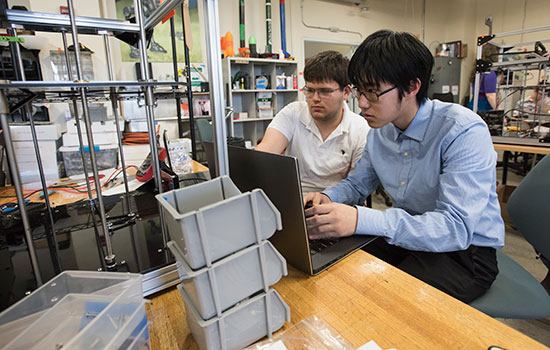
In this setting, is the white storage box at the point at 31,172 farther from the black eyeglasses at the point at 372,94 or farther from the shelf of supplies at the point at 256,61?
the shelf of supplies at the point at 256,61

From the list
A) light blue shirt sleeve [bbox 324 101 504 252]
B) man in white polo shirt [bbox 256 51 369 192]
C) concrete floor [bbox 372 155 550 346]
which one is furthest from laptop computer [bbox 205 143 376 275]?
A: concrete floor [bbox 372 155 550 346]

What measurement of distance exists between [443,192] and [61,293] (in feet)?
3.00

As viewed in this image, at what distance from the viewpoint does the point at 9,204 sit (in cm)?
117

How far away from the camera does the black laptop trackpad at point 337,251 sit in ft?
2.31

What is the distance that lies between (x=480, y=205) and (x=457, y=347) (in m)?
0.49

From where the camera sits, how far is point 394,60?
0.92 meters

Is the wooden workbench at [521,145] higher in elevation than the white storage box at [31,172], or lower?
lower

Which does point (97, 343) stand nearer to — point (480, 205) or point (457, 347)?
point (457, 347)

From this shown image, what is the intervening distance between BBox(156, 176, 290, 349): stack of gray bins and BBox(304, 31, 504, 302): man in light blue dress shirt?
0.34 metres

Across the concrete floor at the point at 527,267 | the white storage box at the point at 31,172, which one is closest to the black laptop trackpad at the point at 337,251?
the concrete floor at the point at 527,267

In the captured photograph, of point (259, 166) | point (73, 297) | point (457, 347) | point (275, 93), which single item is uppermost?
point (275, 93)

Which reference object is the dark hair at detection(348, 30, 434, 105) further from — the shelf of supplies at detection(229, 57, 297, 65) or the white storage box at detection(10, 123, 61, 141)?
the shelf of supplies at detection(229, 57, 297, 65)

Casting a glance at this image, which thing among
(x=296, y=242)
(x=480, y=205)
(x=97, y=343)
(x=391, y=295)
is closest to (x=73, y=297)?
(x=97, y=343)

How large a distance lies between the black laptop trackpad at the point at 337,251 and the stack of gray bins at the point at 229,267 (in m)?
0.20
